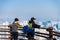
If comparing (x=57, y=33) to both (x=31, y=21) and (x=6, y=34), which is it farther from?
(x=6, y=34)

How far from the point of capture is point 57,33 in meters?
12.6

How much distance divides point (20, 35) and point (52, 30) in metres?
3.85

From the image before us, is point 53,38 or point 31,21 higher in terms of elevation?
point 31,21

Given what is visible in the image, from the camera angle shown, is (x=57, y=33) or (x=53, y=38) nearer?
(x=57, y=33)

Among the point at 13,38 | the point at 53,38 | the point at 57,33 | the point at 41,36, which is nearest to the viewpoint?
the point at 57,33

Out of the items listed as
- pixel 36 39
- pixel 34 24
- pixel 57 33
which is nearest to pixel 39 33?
pixel 36 39

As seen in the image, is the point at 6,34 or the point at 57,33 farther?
the point at 6,34

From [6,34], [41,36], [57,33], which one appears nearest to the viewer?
[57,33]

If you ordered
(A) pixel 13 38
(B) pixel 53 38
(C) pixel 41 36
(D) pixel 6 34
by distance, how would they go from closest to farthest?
(B) pixel 53 38, (A) pixel 13 38, (C) pixel 41 36, (D) pixel 6 34

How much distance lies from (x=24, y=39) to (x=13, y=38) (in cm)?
134

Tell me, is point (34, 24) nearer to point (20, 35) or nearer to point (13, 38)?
point (13, 38)

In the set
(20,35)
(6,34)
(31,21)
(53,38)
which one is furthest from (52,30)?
(6,34)

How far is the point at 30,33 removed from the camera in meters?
14.0

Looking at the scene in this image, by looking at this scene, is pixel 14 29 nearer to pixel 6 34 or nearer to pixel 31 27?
pixel 31 27
